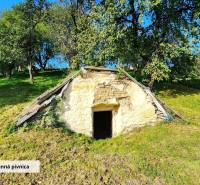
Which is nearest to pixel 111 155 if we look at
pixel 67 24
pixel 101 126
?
pixel 101 126

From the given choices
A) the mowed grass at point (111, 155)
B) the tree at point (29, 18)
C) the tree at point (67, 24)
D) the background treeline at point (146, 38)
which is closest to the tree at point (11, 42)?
the tree at point (29, 18)

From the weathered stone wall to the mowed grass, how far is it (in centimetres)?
64

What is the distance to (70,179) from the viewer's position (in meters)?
11.0

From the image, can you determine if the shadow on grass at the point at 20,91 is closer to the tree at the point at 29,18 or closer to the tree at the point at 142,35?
the tree at the point at 29,18

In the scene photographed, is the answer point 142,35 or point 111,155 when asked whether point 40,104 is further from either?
point 142,35

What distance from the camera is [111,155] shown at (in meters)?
13.1

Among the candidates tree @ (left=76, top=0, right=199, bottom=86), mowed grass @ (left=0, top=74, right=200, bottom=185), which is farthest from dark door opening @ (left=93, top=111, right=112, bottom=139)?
tree @ (left=76, top=0, right=199, bottom=86)

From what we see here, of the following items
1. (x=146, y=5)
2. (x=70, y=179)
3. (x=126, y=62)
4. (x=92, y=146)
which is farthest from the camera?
(x=126, y=62)

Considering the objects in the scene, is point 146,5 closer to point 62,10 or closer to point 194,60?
point 194,60

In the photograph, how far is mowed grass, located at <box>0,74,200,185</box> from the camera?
11164mm

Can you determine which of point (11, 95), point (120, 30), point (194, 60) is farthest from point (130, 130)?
point (11, 95)

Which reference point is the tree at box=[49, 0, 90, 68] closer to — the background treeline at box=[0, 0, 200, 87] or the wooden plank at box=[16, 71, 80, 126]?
the background treeline at box=[0, 0, 200, 87]

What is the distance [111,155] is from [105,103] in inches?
132

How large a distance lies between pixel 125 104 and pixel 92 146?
9.96 feet
